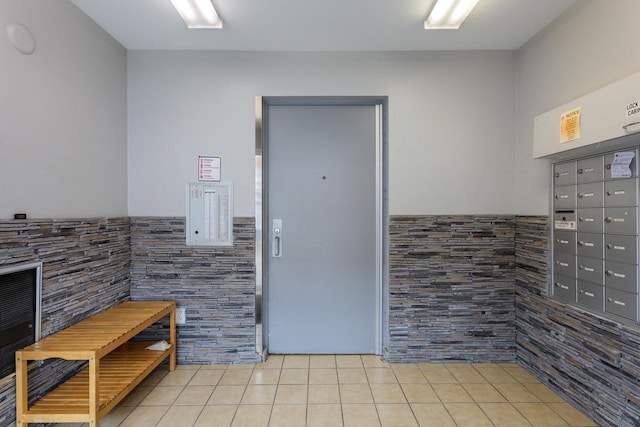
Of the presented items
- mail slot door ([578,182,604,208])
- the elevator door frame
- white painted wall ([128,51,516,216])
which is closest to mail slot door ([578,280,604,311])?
mail slot door ([578,182,604,208])

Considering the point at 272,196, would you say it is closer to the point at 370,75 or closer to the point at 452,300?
the point at 370,75

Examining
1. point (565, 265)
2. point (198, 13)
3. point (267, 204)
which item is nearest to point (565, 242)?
point (565, 265)

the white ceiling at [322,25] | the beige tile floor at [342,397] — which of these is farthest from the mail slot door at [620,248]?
the white ceiling at [322,25]

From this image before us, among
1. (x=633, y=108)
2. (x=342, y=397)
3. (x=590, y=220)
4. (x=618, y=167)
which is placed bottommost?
(x=342, y=397)

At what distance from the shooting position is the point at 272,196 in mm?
2746

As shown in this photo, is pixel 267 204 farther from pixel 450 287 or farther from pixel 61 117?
pixel 450 287

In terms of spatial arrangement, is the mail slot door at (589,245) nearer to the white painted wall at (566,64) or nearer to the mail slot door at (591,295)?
the mail slot door at (591,295)

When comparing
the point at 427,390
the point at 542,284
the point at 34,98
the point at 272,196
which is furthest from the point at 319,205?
the point at 34,98

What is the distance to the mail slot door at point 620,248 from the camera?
1687 millimetres

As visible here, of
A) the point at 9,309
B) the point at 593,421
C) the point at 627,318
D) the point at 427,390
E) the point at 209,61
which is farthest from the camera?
the point at 209,61

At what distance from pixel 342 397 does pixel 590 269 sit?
1731 mm

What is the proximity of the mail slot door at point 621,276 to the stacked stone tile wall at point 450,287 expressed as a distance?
0.79 m

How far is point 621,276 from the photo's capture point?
1749mm

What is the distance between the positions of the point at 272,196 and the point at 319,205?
0.41 m
